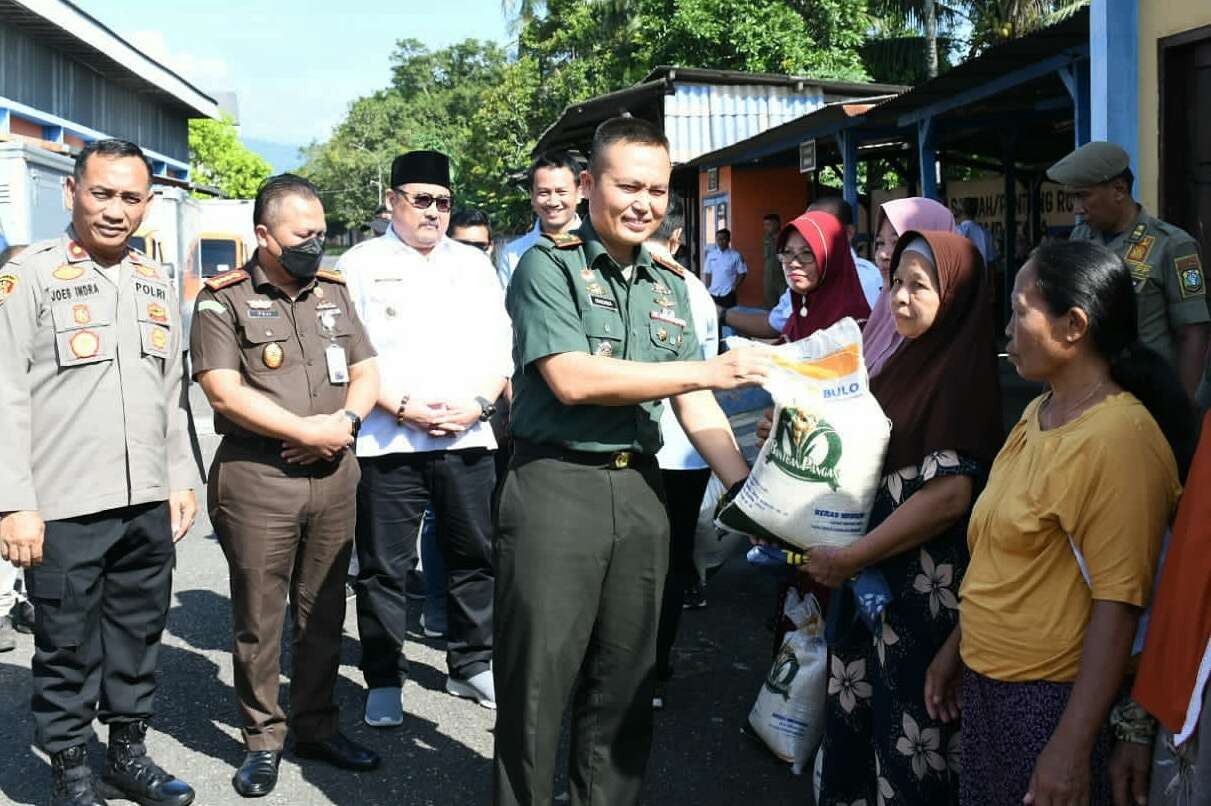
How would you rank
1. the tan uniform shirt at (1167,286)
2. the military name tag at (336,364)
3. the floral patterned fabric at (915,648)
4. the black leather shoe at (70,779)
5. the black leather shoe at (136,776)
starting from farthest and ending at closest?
the tan uniform shirt at (1167,286) < the military name tag at (336,364) < the black leather shoe at (136,776) < the black leather shoe at (70,779) < the floral patterned fabric at (915,648)

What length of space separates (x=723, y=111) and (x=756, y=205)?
179 centimetres

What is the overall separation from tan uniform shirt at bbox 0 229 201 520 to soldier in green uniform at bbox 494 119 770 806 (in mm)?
1407

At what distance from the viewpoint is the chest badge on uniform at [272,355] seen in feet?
12.5

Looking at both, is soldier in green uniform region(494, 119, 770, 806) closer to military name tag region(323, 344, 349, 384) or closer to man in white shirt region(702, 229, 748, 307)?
military name tag region(323, 344, 349, 384)

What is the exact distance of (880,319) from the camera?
333 centimetres

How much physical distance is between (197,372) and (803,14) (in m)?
24.5

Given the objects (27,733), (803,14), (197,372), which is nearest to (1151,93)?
(197,372)

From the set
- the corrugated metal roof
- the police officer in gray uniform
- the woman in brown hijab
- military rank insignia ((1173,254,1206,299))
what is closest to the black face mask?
the police officer in gray uniform

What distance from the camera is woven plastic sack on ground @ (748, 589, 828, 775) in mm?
3666

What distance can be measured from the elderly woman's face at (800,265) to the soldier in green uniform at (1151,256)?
127 cm

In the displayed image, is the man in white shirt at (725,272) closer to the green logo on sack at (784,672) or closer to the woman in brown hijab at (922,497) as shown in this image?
the green logo on sack at (784,672)

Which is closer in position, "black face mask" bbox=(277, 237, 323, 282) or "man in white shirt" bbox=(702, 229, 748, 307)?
"black face mask" bbox=(277, 237, 323, 282)

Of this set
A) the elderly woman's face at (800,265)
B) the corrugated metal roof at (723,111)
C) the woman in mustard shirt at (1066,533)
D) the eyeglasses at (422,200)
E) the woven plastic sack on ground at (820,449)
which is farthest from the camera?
A: the corrugated metal roof at (723,111)

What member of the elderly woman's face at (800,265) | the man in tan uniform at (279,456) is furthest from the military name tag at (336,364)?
the elderly woman's face at (800,265)
